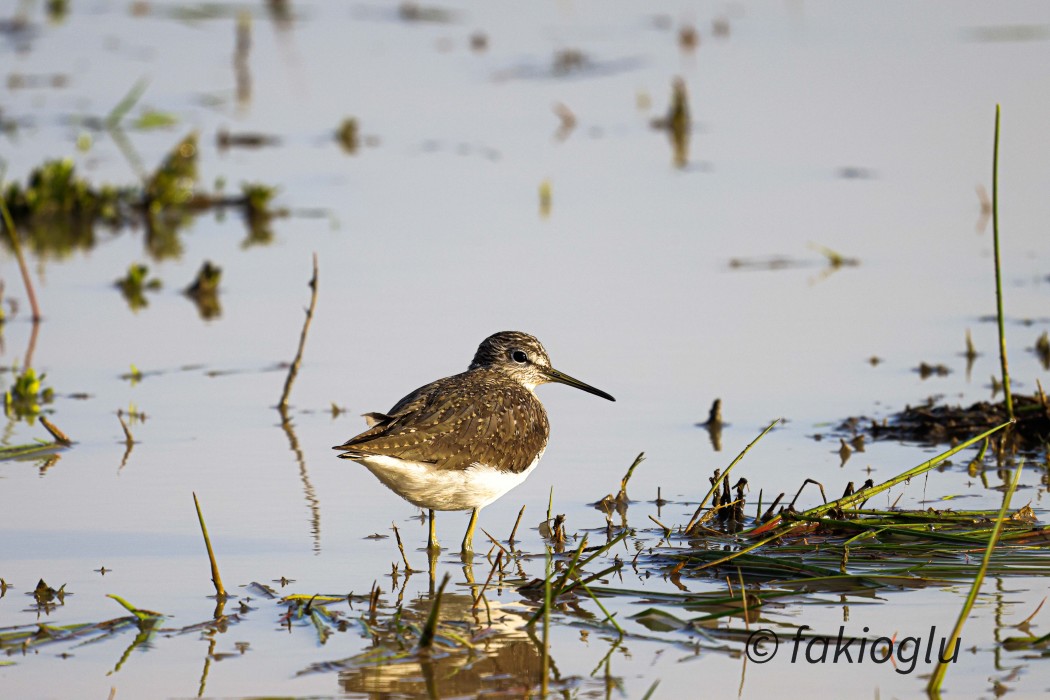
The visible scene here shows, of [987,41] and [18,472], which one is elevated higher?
[987,41]

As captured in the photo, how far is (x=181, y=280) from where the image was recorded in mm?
12547

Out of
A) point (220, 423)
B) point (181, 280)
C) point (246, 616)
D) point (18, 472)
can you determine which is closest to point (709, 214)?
point (181, 280)

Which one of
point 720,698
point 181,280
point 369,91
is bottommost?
point 720,698

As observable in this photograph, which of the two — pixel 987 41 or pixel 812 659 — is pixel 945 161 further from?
pixel 812 659

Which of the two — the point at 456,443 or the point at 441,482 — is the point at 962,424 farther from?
the point at 441,482

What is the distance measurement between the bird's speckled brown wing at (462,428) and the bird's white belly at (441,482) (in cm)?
4

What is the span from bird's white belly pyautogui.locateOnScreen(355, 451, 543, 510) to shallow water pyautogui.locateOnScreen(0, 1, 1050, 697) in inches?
10.7

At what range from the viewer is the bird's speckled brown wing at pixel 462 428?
760cm

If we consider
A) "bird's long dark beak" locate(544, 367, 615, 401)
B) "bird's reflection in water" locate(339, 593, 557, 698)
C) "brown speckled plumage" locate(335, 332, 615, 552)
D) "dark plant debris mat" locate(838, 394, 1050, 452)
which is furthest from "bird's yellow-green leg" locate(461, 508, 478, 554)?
"dark plant debris mat" locate(838, 394, 1050, 452)

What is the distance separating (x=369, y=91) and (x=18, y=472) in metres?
9.87

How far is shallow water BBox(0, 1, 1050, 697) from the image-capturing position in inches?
276

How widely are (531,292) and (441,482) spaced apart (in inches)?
166

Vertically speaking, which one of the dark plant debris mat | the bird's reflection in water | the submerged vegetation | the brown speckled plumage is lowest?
the bird's reflection in water

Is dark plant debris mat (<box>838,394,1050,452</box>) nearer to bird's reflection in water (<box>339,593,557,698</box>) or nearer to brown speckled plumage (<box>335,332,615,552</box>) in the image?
brown speckled plumage (<box>335,332,615,552</box>)
